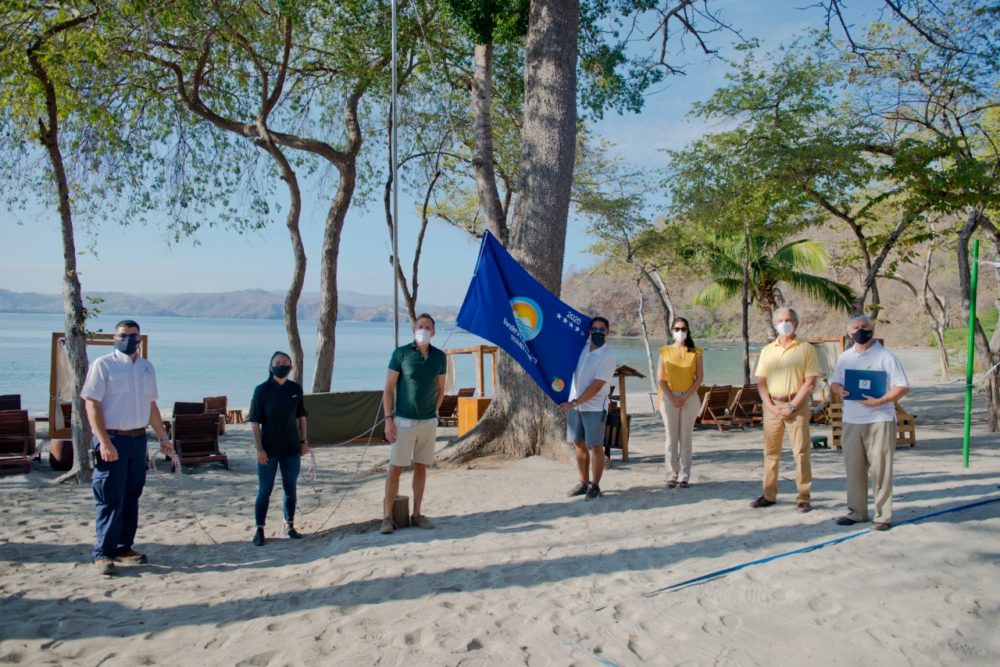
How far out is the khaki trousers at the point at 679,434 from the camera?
786 cm

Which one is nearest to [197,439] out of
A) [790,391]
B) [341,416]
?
[341,416]

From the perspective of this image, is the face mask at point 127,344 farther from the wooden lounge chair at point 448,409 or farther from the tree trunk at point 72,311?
the wooden lounge chair at point 448,409

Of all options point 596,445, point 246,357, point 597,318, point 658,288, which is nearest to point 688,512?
point 596,445

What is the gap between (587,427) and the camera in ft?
24.4

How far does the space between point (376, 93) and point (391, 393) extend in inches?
557

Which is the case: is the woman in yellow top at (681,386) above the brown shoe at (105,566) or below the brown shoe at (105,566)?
above

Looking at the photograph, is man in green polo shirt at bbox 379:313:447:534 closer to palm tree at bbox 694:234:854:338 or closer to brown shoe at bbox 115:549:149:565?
brown shoe at bbox 115:549:149:565

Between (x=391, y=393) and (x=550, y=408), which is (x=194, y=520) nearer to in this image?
(x=391, y=393)

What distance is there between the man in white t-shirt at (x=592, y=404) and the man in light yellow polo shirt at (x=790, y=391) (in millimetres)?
1466

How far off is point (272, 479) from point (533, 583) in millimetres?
2797

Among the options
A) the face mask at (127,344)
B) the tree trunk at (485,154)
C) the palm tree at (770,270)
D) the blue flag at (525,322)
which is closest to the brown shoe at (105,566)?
the face mask at (127,344)

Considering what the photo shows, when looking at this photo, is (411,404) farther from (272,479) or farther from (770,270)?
(770,270)

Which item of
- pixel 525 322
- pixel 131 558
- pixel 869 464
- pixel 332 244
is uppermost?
pixel 332 244

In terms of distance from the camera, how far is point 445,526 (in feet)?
22.2
